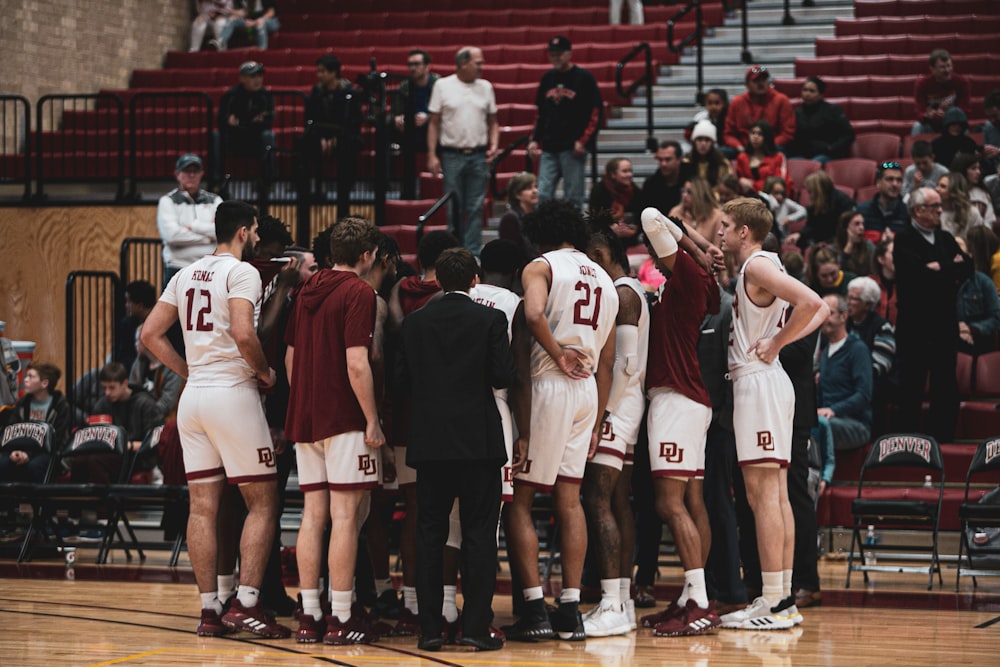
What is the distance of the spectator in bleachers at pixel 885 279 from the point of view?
10.7 m

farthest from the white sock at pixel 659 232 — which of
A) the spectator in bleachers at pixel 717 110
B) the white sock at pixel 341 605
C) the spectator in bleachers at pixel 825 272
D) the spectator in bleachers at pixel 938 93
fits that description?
the spectator in bleachers at pixel 938 93

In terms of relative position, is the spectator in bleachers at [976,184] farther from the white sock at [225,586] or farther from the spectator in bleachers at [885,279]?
the white sock at [225,586]

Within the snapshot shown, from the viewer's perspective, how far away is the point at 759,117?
13.0m

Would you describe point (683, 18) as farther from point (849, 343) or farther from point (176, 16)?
point (849, 343)

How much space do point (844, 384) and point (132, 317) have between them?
561 cm

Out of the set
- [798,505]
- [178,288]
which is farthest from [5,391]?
[798,505]

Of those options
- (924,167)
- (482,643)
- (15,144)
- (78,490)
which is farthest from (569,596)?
(15,144)

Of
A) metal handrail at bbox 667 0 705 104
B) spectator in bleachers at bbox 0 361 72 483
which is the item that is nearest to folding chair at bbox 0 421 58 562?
spectator in bleachers at bbox 0 361 72 483

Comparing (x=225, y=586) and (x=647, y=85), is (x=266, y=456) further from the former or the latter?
(x=647, y=85)

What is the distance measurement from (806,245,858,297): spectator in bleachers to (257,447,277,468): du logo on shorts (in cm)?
486

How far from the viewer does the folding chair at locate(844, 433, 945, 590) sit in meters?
8.55

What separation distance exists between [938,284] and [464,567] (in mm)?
4845

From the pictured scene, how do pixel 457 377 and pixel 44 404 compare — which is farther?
pixel 44 404

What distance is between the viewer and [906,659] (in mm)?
6098
